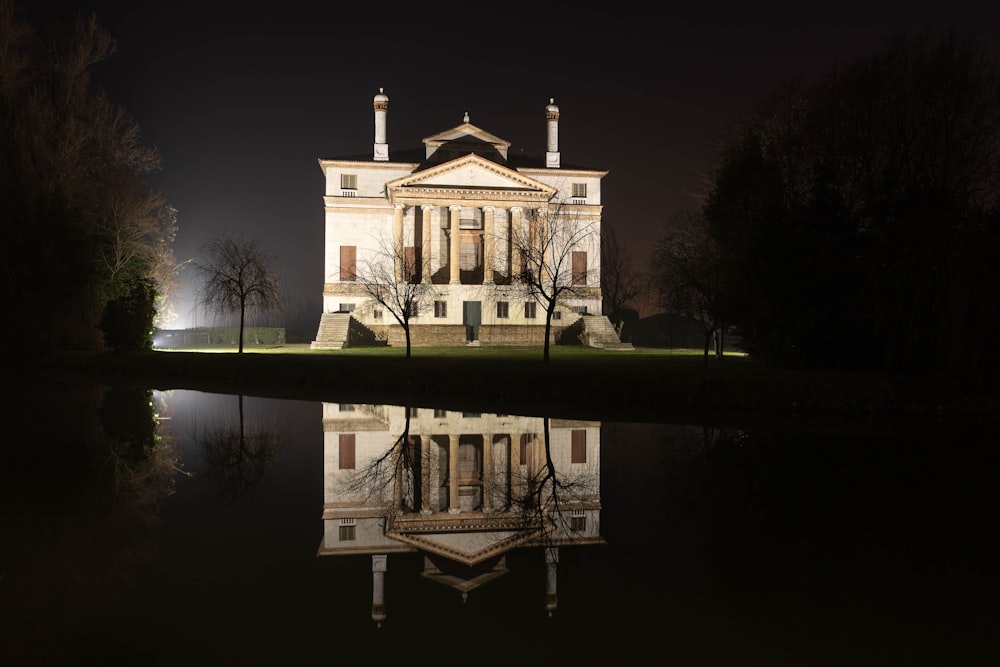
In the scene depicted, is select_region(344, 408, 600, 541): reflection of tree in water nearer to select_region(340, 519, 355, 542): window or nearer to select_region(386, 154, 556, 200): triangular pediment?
select_region(340, 519, 355, 542): window

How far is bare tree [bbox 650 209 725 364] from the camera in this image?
24.8 metres

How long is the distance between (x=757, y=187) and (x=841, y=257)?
6.54 metres

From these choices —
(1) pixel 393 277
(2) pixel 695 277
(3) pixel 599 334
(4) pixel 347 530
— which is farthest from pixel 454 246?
(4) pixel 347 530

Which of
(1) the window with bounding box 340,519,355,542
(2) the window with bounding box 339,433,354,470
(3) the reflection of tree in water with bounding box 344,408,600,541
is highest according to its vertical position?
(2) the window with bounding box 339,433,354,470

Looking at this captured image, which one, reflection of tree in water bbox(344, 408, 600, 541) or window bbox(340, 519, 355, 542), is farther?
reflection of tree in water bbox(344, 408, 600, 541)

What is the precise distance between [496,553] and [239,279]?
3171 cm

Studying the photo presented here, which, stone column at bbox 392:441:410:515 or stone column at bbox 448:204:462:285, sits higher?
stone column at bbox 448:204:462:285

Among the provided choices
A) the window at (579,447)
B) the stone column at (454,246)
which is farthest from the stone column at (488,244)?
the window at (579,447)

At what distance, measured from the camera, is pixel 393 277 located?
152 feet

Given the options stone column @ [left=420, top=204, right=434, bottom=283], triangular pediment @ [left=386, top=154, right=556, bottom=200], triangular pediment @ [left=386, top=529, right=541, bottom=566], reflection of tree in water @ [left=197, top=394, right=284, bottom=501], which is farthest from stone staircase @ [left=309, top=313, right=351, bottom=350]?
triangular pediment @ [left=386, top=529, right=541, bottom=566]

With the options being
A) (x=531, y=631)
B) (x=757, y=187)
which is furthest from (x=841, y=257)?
(x=531, y=631)

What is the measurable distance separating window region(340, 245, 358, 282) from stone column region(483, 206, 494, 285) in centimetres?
921

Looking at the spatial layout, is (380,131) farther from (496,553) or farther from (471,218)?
(496,553)

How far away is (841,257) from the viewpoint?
2011 cm
